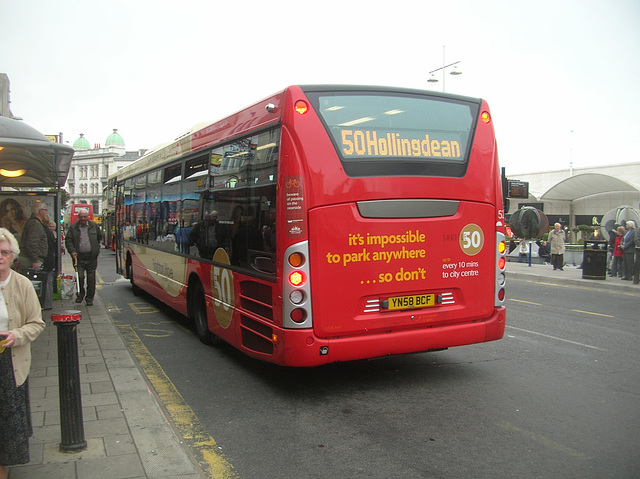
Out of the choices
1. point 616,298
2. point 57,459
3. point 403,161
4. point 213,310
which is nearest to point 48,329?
point 213,310

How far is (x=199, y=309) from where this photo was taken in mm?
8312

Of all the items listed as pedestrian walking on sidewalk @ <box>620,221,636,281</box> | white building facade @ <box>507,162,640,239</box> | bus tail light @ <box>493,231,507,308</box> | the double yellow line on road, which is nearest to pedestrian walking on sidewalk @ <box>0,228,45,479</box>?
the double yellow line on road

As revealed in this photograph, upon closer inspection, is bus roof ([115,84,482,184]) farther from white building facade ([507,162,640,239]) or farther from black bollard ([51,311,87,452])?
white building facade ([507,162,640,239])

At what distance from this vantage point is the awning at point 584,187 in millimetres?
37247

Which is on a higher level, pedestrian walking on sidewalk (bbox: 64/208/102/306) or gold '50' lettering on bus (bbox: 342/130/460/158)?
gold '50' lettering on bus (bbox: 342/130/460/158)

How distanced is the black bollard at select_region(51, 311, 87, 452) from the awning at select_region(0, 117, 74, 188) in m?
3.72

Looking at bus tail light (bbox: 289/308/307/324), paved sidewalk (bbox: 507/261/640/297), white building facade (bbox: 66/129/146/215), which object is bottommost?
paved sidewalk (bbox: 507/261/640/297)

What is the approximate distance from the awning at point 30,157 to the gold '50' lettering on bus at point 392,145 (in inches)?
159

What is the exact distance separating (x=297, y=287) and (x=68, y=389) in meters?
2.10

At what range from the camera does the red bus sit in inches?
211

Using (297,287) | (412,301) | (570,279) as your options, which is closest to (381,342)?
(412,301)

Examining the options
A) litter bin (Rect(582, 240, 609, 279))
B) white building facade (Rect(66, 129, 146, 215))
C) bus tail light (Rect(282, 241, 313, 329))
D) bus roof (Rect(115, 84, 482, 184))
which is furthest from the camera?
white building facade (Rect(66, 129, 146, 215))

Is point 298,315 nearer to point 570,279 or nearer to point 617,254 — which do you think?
point 570,279

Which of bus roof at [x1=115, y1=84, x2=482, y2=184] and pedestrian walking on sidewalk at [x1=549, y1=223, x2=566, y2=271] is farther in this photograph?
pedestrian walking on sidewalk at [x1=549, y1=223, x2=566, y2=271]
